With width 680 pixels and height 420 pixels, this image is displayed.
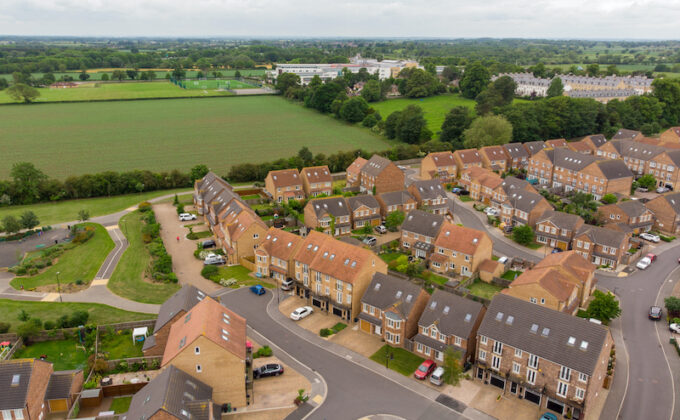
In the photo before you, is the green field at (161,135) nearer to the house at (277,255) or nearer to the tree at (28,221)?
the tree at (28,221)

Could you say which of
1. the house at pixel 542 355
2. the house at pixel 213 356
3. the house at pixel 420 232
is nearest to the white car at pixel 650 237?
the house at pixel 420 232

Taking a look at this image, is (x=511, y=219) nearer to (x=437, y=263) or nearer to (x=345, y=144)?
(x=437, y=263)

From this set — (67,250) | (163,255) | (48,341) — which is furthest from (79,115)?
(48,341)

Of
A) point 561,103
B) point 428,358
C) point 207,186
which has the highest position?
point 561,103

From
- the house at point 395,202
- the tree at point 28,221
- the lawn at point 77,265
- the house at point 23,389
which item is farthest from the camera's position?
the house at point 395,202

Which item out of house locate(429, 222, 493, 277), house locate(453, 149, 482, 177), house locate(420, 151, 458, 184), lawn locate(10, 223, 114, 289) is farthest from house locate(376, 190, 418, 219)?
lawn locate(10, 223, 114, 289)
